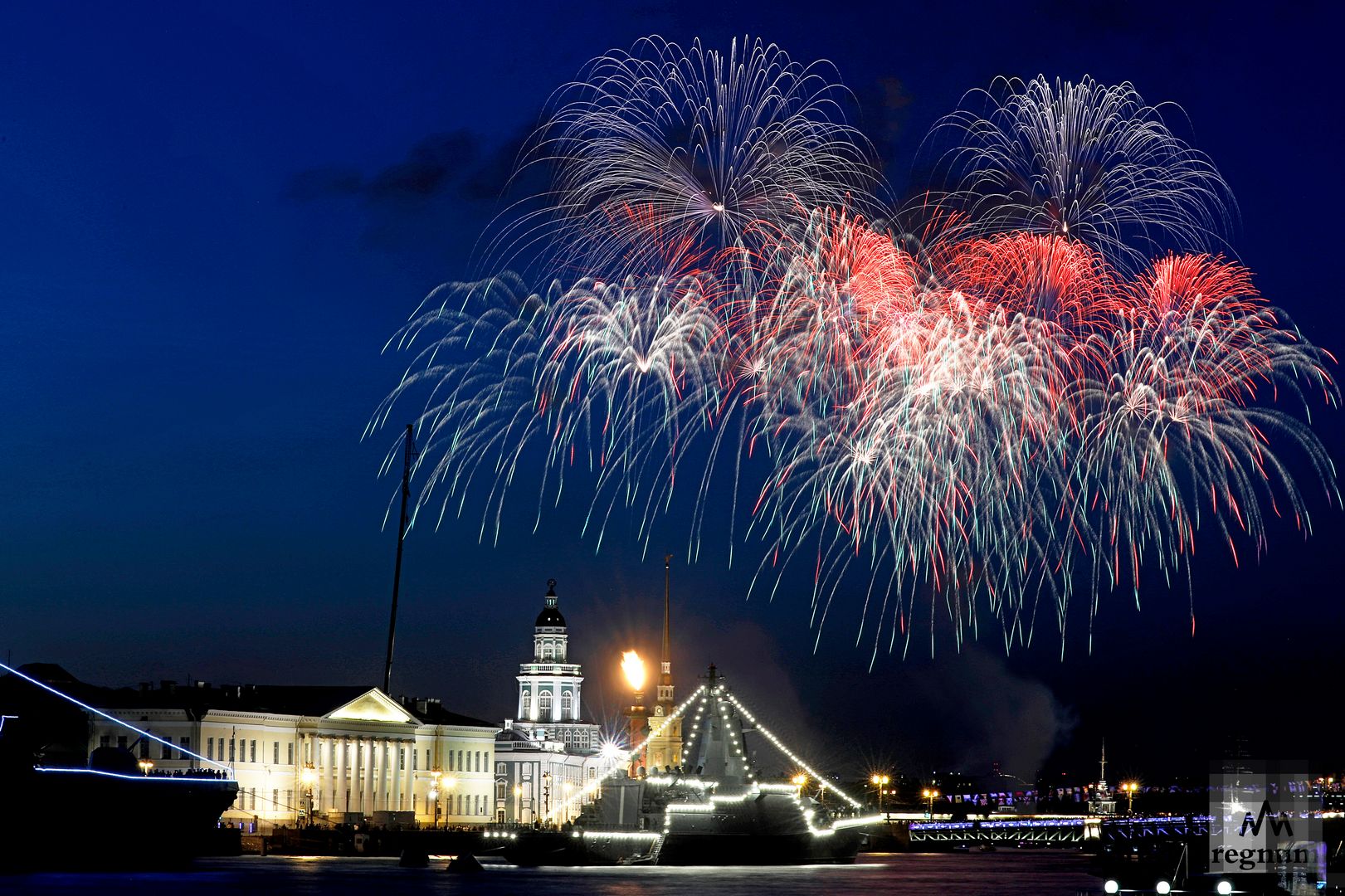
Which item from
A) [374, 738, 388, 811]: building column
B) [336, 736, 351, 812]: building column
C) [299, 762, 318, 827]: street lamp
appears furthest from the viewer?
[374, 738, 388, 811]: building column

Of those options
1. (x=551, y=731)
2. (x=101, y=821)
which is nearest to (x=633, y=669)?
(x=551, y=731)

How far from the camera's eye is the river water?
Answer: 54.5 meters

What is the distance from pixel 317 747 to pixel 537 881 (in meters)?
64.5

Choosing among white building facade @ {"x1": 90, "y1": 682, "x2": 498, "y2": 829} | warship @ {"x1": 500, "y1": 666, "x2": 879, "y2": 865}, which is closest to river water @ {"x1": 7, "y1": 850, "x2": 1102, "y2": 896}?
warship @ {"x1": 500, "y1": 666, "x2": 879, "y2": 865}

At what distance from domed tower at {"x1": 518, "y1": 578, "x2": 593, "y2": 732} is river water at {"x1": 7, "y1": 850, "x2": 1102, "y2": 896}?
8952 centimetres

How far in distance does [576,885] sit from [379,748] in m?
73.7

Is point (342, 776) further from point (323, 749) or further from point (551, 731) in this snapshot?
point (551, 731)

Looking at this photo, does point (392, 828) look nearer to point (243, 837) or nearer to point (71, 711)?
point (243, 837)

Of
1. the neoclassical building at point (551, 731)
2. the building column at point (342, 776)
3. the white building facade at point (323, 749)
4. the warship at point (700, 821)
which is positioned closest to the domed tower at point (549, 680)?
the neoclassical building at point (551, 731)

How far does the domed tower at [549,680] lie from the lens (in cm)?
18050

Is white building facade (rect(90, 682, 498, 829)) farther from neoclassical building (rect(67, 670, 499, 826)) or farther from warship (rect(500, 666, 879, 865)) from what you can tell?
warship (rect(500, 666, 879, 865))

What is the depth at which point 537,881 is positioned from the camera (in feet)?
216

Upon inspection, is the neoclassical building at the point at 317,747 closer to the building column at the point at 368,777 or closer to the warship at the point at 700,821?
the building column at the point at 368,777

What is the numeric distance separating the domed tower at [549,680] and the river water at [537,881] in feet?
294
